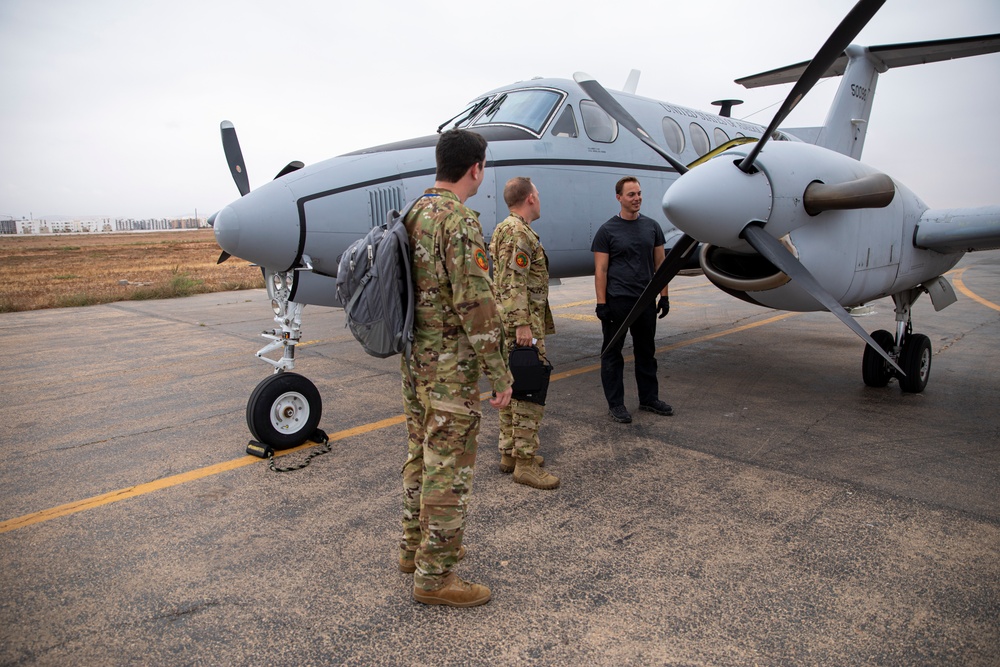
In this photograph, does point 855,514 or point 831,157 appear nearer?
point 855,514

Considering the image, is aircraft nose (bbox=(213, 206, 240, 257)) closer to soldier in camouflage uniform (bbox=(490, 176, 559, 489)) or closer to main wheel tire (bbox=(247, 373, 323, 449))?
main wheel tire (bbox=(247, 373, 323, 449))

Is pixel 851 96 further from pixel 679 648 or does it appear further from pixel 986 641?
pixel 679 648

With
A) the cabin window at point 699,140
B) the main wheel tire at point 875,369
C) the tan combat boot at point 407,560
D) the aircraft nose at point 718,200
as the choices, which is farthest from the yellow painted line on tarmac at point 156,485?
the cabin window at point 699,140

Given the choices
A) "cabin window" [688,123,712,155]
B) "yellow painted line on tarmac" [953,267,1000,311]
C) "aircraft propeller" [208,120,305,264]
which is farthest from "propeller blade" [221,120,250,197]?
"yellow painted line on tarmac" [953,267,1000,311]

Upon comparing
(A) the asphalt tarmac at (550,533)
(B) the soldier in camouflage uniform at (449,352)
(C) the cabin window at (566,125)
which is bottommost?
(A) the asphalt tarmac at (550,533)

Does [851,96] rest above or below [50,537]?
above

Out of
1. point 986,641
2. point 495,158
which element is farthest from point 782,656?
point 495,158

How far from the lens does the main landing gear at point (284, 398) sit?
4734 mm

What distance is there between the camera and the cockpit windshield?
668 centimetres

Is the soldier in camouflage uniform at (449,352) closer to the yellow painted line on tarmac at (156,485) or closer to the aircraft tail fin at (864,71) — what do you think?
the yellow painted line on tarmac at (156,485)

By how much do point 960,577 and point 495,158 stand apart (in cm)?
481

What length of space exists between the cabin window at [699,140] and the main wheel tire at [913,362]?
3583mm

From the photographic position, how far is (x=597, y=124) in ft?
23.3

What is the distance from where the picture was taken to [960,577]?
3018 mm
